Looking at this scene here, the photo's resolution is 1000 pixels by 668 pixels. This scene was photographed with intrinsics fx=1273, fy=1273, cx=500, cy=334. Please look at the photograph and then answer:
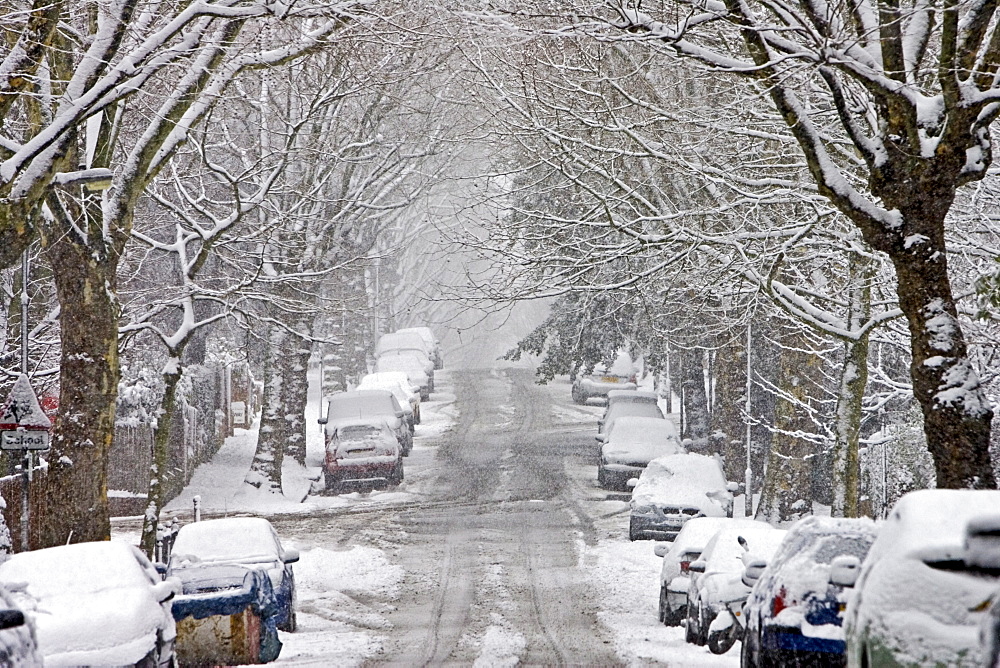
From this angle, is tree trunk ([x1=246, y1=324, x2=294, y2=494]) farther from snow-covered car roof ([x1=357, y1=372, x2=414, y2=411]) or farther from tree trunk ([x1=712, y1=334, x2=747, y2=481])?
tree trunk ([x1=712, y1=334, x2=747, y2=481])

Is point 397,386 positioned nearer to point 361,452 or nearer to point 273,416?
point 361,452

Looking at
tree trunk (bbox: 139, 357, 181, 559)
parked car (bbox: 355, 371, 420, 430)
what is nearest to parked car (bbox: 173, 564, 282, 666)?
tree trunk (bbox: 139, 357, 181, 559)

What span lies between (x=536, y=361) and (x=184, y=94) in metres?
66.5

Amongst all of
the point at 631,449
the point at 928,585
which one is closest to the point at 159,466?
the point at 631,449

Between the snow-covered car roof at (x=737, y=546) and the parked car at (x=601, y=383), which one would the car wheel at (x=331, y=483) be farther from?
the parked car at (x=601, y=383)

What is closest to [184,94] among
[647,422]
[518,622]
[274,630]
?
[274,630]

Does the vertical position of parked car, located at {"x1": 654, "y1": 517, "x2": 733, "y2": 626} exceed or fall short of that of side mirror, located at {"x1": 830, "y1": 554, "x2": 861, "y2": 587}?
it falls short

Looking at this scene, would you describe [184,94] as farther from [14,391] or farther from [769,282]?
[769,282]

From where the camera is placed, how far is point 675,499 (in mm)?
23578

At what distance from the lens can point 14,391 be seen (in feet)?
51.4

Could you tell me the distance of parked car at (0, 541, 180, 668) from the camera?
351 inches

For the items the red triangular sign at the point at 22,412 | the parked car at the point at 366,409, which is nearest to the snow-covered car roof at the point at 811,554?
the red triangular sign at the point at 22,412

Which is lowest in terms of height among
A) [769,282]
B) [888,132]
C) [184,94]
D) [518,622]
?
[518,622]

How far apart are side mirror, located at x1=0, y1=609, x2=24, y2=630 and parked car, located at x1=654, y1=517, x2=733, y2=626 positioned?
1006cm
